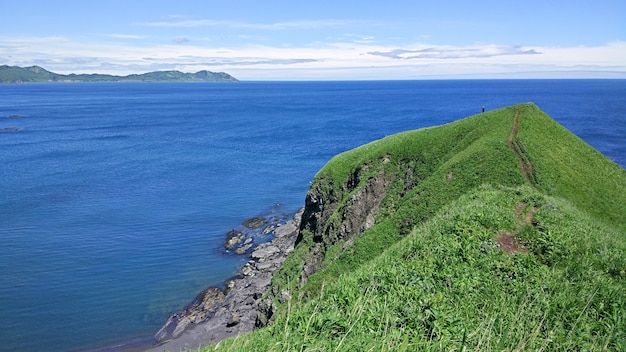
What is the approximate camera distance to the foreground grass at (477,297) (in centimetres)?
1230

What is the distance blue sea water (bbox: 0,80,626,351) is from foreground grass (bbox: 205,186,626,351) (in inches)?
1213

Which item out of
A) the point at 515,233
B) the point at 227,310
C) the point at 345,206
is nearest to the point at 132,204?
the point at 227,310

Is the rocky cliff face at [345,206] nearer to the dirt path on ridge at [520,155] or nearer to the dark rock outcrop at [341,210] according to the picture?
the dark rock outcrop at [341,210]

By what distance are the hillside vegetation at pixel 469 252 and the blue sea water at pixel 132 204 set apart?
677 inches

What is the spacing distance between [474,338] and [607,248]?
405 inches

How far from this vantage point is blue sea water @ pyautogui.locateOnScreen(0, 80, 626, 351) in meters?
42.5

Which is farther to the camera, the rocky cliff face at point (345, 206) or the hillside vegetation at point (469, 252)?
the rocky cliff face at point (345, 206)

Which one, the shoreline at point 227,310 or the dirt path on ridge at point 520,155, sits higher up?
the dirt path on ridge at point 520,155

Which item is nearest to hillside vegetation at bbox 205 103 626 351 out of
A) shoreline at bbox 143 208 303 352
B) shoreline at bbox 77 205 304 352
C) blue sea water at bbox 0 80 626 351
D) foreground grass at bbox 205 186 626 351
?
foreground grass at bbox 205 186 626 351

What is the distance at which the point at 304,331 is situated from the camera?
1340 cm

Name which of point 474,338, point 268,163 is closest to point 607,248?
point 474,338

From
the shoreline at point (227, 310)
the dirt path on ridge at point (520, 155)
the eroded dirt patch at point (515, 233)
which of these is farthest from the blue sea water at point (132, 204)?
the eroded dirt patch at point (515, 233)

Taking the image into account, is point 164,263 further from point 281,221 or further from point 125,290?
point 281,221

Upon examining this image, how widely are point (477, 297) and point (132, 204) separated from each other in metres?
63.9
